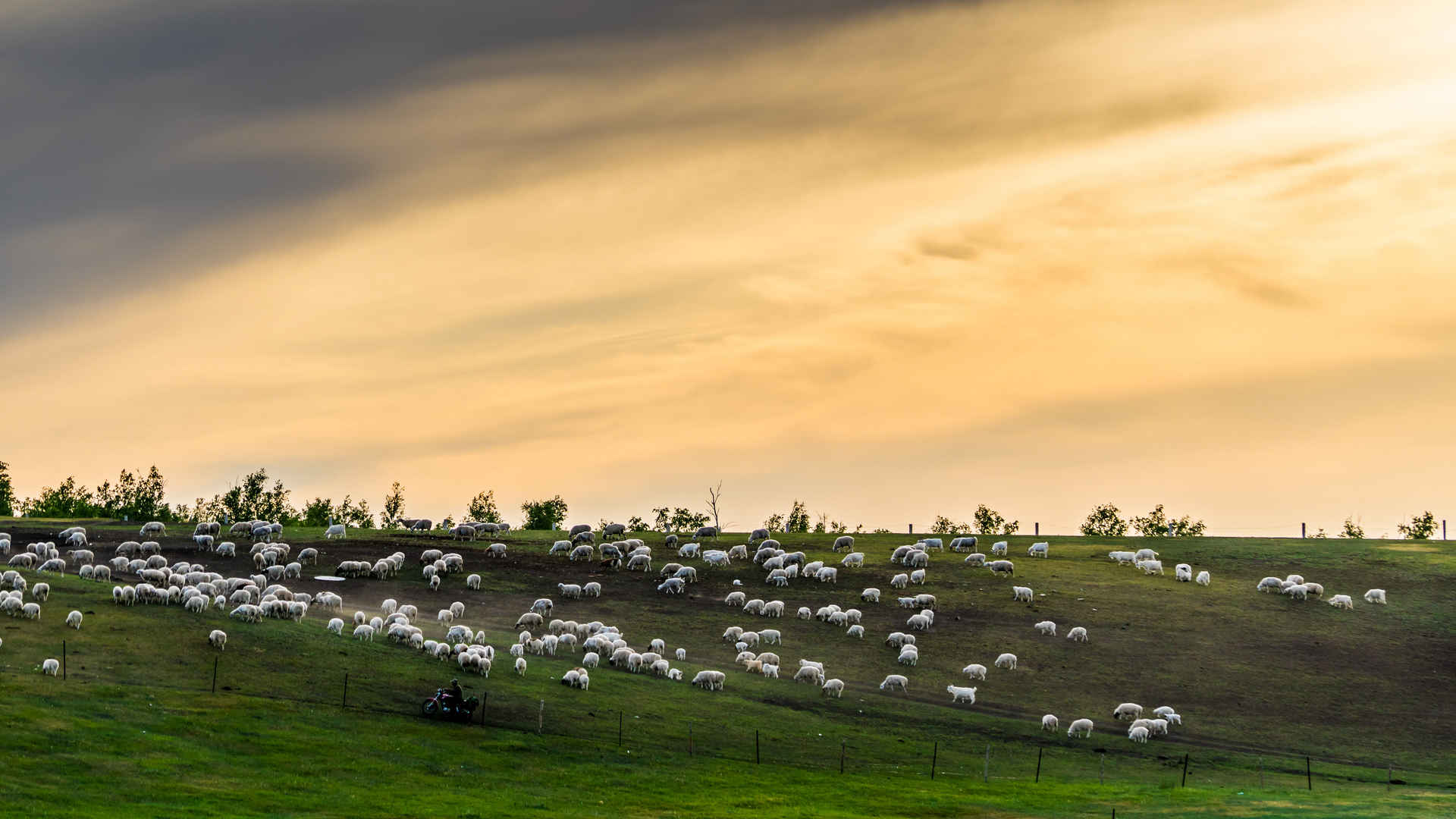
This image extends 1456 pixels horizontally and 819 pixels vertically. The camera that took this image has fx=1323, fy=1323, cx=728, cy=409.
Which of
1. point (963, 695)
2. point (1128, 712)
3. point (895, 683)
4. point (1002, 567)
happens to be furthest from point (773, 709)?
point (1002, 567)

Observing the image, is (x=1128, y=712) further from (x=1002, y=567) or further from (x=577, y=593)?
(x=577, y=593)

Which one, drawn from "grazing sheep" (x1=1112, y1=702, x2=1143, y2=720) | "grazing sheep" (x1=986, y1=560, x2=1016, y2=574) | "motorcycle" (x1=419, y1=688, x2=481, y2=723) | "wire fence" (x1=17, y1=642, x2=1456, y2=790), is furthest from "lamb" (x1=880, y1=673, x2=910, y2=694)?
"grazing sheep" (x1=986, y1=560, x2=1016, y2=574)

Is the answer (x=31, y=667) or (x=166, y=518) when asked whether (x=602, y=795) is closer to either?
(x=31, y=667)

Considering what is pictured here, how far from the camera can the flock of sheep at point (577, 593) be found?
234ft

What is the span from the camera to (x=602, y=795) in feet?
162

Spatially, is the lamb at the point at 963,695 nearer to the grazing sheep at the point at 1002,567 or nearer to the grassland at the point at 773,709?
the grassland at the point at 773,709

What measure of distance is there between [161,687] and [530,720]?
15862 mm

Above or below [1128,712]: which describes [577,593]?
above

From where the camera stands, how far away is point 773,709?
225ft

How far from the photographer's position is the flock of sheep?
71438mm

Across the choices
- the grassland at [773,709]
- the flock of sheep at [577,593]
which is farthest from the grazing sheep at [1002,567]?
the grassland at [773,709]

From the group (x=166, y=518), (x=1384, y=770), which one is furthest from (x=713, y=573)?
(x=166, y=518)

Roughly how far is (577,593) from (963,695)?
101ft

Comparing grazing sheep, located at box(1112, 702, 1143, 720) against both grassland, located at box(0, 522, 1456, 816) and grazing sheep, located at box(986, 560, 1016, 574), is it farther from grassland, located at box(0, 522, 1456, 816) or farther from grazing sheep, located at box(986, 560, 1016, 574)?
grazing sheep, located at box(986, 560, 1016, 574)
